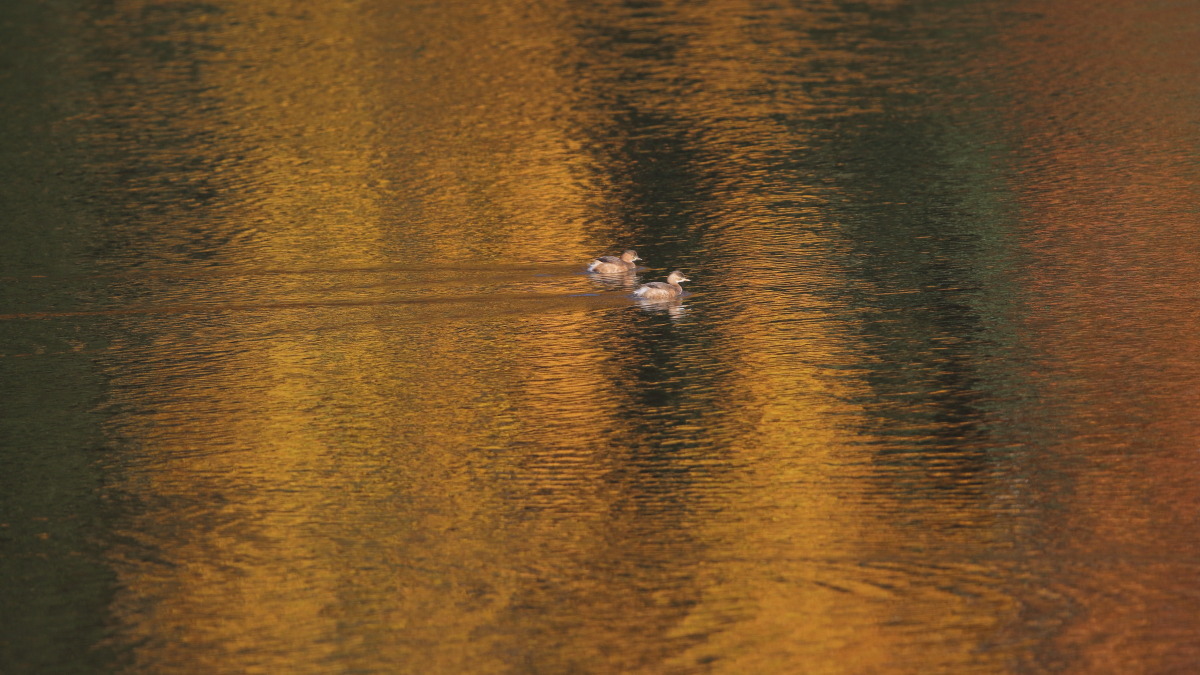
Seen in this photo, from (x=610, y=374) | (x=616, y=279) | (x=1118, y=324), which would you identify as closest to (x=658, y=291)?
(x=616, y=279)

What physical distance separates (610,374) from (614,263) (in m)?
3.21

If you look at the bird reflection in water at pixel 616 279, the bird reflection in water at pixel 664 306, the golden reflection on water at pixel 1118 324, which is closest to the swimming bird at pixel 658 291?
the bird reflection in water at pixel 664 306

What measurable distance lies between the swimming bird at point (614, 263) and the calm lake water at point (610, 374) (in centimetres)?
34

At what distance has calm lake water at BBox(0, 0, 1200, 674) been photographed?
38.6 ft

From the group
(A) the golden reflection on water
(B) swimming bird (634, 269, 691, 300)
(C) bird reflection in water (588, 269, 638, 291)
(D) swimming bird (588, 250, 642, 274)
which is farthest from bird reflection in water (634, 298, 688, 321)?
(A) the golden reflection on water

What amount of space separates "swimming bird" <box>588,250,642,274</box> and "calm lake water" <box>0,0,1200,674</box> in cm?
34

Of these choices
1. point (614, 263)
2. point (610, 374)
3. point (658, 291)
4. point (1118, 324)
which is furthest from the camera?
point (614, 263)

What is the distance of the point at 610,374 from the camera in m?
16.7

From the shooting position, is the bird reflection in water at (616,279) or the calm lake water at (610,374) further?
the bird reflection in water at (616,279)

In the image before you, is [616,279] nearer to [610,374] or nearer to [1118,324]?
[610,374]

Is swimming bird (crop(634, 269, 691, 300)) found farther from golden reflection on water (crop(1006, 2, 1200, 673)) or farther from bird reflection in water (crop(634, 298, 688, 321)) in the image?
golden reflection on water (crop(1006, 2, 1200, 673))

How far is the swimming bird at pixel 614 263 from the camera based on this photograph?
19688 mm

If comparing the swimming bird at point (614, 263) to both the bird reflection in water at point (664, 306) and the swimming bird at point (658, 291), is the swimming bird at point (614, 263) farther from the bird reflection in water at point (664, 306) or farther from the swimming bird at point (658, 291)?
the bird reflection in water at point (664, 306)

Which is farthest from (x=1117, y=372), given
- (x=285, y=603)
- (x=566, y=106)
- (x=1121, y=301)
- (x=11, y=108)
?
(x=11, y=108)
